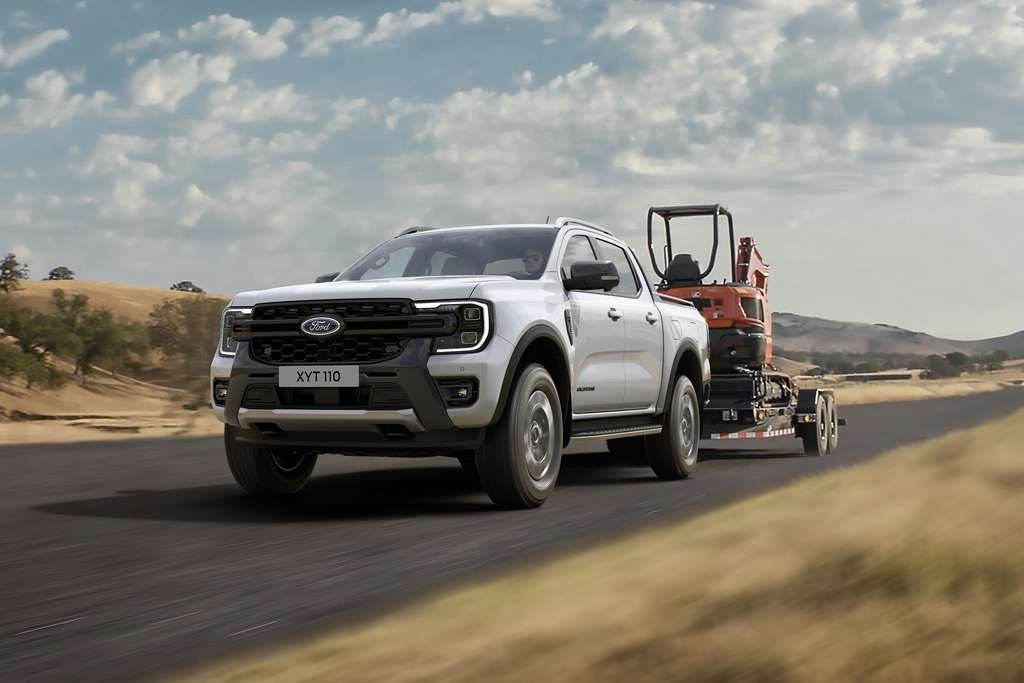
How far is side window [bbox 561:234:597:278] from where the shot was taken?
9328 millimetres

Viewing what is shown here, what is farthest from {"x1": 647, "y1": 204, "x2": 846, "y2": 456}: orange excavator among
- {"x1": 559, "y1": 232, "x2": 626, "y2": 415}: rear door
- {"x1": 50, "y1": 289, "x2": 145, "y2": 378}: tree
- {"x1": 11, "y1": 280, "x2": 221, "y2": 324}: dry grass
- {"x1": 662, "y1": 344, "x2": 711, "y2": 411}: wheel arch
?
{"x1": 11, "y1": 280, "x2": 221, "y2": 324}: dry grass

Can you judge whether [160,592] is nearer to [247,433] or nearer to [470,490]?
[247,433]

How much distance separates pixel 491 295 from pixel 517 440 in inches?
36.6

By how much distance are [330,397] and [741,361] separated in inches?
326

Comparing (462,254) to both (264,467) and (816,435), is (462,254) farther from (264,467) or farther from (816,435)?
(816,435)

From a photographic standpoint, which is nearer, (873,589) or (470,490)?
(873,589)

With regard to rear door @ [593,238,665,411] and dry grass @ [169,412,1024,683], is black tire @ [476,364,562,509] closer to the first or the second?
rear door @ [593,238,665,411]

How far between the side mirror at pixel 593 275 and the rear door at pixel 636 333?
0.92m

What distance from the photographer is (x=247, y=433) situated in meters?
8.16

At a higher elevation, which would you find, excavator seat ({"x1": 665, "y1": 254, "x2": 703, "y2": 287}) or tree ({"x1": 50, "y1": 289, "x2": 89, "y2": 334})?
tree ({"x1": 50, "y1": 289, "x2": 89, "y2": 334})

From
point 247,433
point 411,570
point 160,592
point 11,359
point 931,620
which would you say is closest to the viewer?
point 931,620

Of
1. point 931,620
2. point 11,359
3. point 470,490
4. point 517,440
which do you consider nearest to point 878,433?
point 470,490

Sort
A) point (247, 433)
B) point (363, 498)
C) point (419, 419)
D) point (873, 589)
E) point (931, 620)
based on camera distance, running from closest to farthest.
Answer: point (931, 620)
point (873, 589)
point (419, 419)
point (247, 433)
point (363, 498)

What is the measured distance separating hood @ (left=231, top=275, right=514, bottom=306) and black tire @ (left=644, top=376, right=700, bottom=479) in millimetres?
3084
